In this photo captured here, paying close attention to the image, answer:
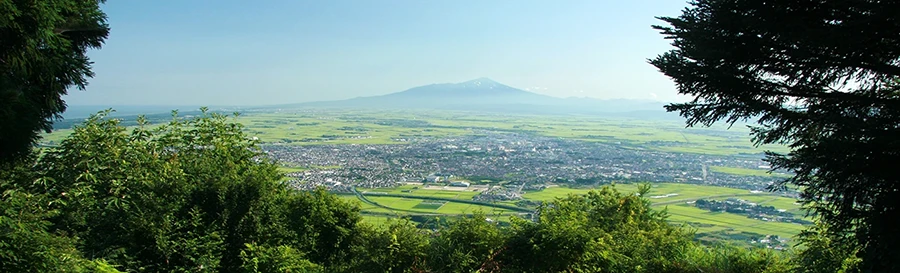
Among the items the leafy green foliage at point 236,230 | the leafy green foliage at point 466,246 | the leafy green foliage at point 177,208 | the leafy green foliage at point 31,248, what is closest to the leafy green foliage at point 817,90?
the leafy green foliage at point 236,230

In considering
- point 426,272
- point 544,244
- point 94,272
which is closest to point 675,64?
point 544,244

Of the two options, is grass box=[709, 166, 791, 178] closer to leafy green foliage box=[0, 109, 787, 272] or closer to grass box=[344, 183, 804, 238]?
grass box=[344, 183, 804, 238]

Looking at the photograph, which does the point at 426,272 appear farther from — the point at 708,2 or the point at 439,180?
the point at 439,180

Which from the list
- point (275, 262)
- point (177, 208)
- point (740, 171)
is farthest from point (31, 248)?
point (740, 171)

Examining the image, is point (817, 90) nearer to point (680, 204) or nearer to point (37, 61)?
point (37, 61)

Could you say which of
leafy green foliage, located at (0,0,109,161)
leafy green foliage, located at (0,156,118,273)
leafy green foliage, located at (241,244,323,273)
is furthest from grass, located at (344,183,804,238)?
leafy green foliage, located at (0,156,118,273)
